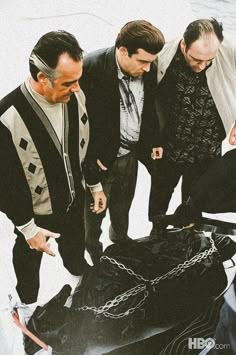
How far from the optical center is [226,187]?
47.1 inches

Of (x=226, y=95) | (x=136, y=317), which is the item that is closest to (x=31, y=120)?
(x=226, y=95)

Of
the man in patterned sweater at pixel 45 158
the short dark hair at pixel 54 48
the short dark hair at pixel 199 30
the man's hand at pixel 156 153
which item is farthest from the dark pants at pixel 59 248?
the short dark hair at pixel 199 30

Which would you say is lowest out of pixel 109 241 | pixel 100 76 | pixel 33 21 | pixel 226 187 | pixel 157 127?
pixel 109 241

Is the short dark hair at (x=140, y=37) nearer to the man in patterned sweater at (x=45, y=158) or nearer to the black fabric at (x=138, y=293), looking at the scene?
the man in patterned sweater at (x=45, y=158)

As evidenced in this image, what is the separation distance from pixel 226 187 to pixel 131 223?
0.25 meters

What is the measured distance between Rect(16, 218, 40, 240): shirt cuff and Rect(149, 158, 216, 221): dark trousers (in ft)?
0.93

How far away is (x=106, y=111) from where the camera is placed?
1.07 metres

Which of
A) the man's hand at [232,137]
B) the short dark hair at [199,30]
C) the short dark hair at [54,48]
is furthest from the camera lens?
the man's hand at [232,137]

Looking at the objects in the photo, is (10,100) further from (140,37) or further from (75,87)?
(140,37)

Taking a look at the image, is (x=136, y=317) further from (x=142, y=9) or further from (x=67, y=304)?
(x=142, y=9)

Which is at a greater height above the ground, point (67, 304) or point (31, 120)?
point (31, 120)

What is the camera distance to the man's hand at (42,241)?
1.09 metres

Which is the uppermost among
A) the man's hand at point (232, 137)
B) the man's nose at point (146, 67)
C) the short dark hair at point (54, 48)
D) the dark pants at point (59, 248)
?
the short dark hair at point (54, 48)

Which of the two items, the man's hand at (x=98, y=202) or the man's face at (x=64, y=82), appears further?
the man's hand at (x=98, y=202)
